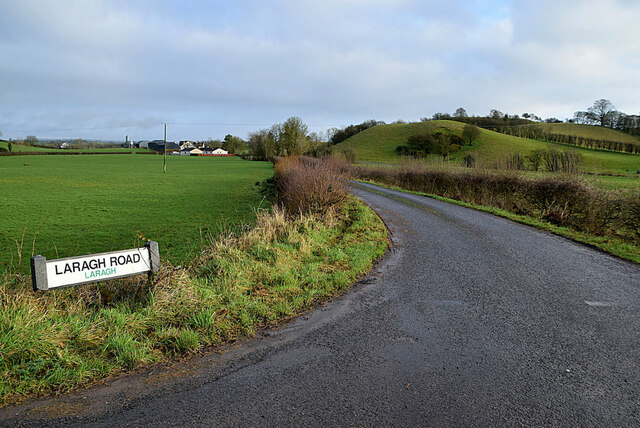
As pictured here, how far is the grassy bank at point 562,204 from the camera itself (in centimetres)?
1109

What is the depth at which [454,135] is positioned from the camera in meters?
90.7

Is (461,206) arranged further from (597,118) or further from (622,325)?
(597,118)

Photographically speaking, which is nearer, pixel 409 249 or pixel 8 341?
pixel 8 341

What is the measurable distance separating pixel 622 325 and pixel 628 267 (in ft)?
12.0

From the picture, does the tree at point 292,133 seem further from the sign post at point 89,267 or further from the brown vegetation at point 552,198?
the sign post at point 89,267

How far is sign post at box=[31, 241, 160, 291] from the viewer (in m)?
4.16

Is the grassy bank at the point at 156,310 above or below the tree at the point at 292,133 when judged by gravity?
below

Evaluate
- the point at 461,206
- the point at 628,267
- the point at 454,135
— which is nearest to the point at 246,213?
the point at 461,206

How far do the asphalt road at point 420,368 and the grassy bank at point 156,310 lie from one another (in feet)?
0.98

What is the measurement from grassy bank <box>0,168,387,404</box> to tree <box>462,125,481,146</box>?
9018 cm

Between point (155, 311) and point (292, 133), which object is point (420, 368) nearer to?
point (155, 311)

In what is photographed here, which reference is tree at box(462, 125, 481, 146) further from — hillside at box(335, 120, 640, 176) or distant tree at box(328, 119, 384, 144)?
distant tree at box(328, 119, 384, 144)

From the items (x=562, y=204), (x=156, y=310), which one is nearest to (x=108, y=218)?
(x=156, y=310)

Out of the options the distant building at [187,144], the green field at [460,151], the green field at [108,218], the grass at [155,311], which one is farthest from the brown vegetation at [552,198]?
the distant building at [187,144]
